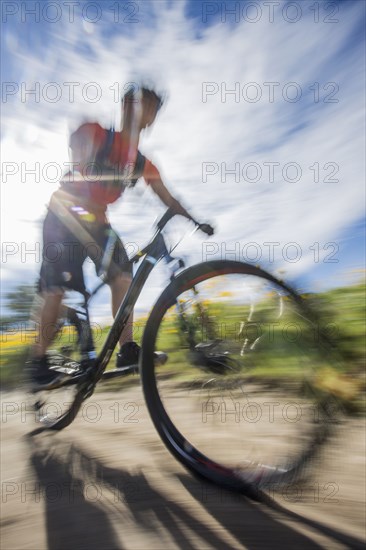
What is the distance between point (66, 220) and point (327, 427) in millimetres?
1686

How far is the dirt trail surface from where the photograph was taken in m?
1.45

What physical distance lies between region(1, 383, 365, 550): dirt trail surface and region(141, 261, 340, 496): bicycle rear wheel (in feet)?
0.45

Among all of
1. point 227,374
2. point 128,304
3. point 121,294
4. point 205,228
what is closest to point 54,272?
point 121,294

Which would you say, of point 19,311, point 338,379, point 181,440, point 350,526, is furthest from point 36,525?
point 19,311

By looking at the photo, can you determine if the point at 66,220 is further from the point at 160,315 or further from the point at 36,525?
the point at 36,525

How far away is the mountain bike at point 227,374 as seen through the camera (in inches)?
75.5

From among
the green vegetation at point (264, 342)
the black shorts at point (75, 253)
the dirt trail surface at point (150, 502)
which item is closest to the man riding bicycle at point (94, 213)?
the black shorts at point (75, 253)

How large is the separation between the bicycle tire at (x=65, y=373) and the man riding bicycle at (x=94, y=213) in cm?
8

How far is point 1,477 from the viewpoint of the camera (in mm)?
2029

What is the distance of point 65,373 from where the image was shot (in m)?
2.32

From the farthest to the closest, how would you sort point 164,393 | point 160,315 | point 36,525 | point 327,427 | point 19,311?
point 19,311 < point 164,393 < point 160,315 < point 327,427 < point 36,525

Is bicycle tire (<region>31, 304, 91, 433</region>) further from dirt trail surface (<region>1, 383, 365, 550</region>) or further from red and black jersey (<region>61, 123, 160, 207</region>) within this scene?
red and black jersey (<region>61, 123, 160, 207</region>)

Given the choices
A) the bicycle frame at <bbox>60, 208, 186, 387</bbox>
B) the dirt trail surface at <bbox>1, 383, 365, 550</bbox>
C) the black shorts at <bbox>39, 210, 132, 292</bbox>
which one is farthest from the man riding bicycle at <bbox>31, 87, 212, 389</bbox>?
the dirt trail surface at <bbox>1, 383, 365, 550</bbox>

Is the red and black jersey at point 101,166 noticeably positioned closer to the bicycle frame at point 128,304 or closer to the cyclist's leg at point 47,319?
the bicycle frame at point 128,304
